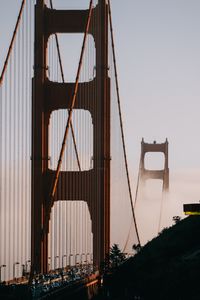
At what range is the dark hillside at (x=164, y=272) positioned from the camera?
21.4m

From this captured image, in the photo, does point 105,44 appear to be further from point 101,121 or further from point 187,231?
point 187,231

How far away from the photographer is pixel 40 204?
66.8ft

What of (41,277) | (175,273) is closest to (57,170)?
(41,277)

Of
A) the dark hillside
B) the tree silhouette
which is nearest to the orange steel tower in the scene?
the dark hillside

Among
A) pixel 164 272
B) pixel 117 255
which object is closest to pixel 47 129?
pixel 164 272

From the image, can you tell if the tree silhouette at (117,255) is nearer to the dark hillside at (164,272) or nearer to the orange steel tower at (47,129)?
the dark hillside at (164,272)

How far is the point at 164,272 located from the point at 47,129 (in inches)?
257

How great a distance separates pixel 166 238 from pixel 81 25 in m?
16.3

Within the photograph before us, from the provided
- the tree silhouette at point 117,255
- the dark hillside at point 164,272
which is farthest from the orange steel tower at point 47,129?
the tree silhouette at point 117,255

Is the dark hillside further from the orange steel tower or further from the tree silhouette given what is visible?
the orange steel tower

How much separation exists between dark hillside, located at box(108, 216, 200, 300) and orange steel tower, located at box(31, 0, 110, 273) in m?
1.73

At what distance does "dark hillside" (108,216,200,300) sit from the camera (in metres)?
21.4

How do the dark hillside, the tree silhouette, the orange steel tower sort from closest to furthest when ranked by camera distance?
1. the orange steel tower
2. the dark hillside
3. the tree silhouette

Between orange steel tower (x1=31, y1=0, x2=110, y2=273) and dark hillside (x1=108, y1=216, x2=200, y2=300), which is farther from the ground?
orange steel tower (x1=31, y1=0, x2=110, y2=273)
